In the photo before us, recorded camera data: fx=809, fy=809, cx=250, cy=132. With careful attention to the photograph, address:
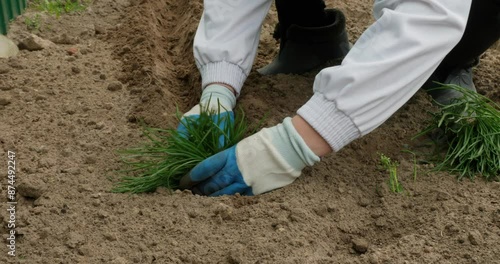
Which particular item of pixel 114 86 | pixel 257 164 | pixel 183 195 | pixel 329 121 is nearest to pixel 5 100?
pixel 114 86

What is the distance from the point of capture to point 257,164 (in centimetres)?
259

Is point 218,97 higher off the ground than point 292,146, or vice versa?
point 292,146

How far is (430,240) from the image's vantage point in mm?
2367

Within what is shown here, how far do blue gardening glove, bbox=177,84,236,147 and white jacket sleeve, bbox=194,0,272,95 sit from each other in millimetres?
50

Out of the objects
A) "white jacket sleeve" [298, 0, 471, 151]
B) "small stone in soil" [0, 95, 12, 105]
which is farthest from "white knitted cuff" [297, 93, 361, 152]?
"small stone in soil" [0, 95, 12, 105]

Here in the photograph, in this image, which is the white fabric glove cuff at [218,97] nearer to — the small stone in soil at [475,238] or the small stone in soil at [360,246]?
the small stone in soil at [360,246]

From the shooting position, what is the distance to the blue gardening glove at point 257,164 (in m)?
2.56

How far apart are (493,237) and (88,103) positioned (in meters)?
1.69

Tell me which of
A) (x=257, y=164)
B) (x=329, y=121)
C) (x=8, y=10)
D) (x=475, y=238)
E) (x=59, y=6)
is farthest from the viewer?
(x=59, y=6)

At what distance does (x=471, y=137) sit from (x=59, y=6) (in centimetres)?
239

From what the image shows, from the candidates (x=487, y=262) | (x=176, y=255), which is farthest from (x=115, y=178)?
(x=487, y=262)

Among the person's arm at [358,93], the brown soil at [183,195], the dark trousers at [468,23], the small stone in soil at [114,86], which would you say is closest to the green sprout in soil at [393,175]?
the brown soil at [183,195]

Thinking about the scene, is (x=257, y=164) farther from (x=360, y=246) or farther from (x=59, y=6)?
(x=59, y=6)

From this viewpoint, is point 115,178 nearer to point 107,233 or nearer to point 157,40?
point 107,233
